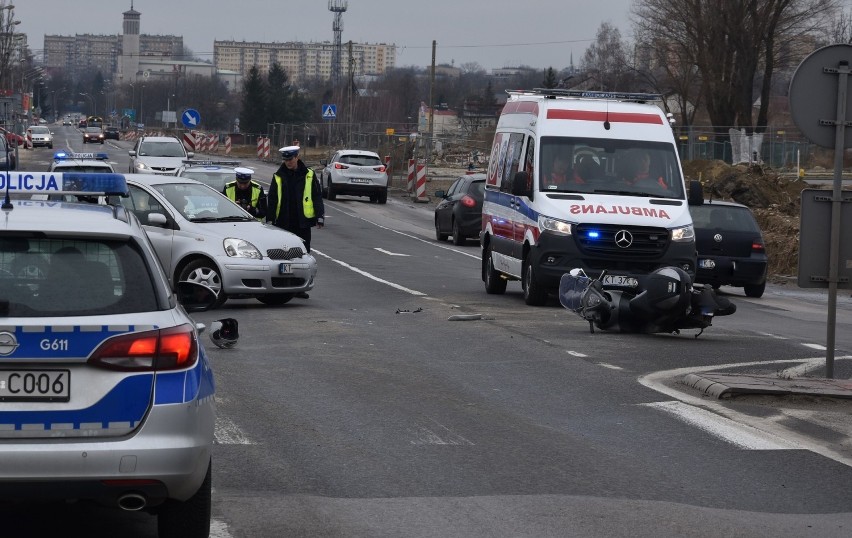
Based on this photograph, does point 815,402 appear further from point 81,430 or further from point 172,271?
point 172,271

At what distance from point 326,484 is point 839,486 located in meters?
2.79

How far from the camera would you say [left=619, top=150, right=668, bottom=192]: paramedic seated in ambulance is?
17125mm

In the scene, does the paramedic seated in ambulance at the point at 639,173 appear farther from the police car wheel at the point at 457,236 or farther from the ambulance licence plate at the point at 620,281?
the police car wheel at the point at 457,236

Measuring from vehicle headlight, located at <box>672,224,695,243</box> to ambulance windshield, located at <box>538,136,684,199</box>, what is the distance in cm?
→ 66

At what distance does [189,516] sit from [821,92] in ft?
22.5

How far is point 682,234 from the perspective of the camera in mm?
16531

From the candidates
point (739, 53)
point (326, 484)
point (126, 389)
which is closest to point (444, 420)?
point (326, 484)

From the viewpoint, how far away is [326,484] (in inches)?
279

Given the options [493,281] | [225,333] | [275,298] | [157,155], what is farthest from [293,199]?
[157,155]

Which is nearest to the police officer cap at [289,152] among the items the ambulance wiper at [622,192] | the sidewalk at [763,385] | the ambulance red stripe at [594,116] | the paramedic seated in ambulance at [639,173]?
the ambulance red stripe at [594,116]

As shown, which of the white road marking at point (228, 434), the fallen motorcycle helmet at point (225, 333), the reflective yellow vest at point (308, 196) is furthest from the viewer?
the reflective yellow vest at point (308, 196)

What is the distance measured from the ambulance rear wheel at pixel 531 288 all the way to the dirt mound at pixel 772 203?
10.7 m

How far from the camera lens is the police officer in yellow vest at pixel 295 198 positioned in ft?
60.8

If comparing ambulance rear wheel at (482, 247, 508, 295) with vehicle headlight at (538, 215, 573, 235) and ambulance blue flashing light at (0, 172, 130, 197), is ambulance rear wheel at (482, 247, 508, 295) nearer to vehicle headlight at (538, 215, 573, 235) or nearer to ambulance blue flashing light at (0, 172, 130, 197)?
vehicle headlight at (538, 215, 573, 235)
